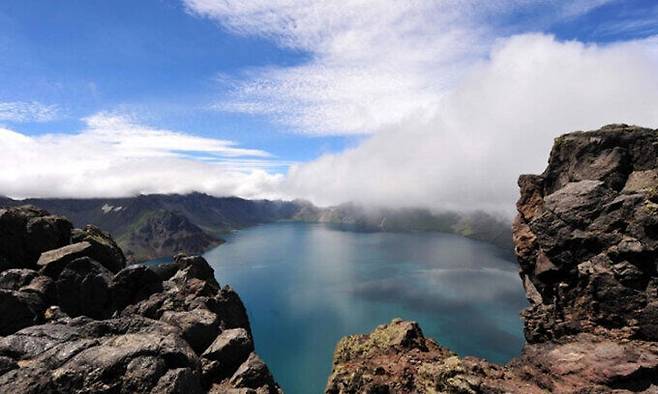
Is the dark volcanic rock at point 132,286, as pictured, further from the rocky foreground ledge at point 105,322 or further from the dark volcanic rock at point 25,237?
the dark volcanic rock at point 25,237

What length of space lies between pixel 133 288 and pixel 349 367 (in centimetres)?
2793

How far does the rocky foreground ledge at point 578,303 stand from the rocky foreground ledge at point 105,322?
1142cm

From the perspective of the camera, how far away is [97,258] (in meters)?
47.2

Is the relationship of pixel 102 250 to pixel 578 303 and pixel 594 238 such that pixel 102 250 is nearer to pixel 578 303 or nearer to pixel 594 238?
pixel 578 303

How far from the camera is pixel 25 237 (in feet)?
152

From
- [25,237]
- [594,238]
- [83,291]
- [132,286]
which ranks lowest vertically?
[83,291]

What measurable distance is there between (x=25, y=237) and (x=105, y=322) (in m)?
25.2

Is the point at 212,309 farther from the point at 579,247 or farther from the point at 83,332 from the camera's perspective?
the point at 579,247

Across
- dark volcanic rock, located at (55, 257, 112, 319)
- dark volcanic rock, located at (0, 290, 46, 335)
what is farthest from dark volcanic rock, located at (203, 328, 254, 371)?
dark volcanic rock, located at (0, 290, 46, 335)

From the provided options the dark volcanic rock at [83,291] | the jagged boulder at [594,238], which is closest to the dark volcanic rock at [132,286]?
the dark volcanic rock at [83,291]

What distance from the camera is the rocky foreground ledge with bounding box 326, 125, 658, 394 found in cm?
2661

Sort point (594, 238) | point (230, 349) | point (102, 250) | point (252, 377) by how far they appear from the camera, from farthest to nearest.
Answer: point (102, 250) < point (230, 349) < point (594, 238) < point (252, 377)

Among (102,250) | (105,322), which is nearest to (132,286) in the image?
(102,250)

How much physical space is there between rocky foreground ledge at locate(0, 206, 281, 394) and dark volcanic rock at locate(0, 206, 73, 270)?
0.34 ft
